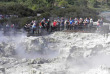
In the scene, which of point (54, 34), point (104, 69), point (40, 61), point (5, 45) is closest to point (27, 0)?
point (54, 34)

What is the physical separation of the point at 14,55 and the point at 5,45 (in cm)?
85

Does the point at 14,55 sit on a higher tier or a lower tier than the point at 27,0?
lower

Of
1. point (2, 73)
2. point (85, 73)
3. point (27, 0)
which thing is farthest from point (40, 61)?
point (27, 0)

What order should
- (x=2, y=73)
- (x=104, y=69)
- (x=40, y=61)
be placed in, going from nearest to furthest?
(x=104, y=69)
(x=2, y=73)
(x=40, y=61)

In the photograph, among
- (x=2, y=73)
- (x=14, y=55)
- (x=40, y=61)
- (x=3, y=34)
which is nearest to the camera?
(x=2, y=73)

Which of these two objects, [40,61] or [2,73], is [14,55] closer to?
[40,61]

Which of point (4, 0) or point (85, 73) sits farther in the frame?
point (4, 0)

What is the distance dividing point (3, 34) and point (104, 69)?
9.12 meters

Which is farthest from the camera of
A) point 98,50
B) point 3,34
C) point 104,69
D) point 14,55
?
point 3,34

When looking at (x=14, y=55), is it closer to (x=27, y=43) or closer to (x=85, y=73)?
(x=27, y=43)

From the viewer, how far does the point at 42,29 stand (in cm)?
1539

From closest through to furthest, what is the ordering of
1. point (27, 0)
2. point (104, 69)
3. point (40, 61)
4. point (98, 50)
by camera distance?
point (104, 69)
point (40, 61)
point (98, 50)
point (27, 0)

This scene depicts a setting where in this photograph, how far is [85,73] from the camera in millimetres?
6957

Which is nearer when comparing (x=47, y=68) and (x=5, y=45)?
(x=47, y=68)
